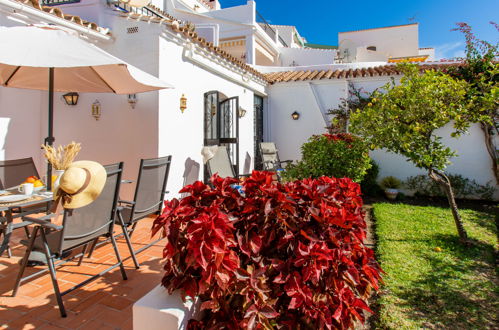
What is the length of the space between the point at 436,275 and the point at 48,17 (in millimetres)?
7621

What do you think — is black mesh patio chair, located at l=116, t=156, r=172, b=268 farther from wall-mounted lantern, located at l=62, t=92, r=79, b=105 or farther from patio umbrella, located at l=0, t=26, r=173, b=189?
wall-mounted lantern, located at l=62, t=92, r=79, b=105

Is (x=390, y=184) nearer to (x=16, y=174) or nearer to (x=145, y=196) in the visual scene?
(x=145, y=196)

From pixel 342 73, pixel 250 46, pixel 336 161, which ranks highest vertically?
pixel 250 46

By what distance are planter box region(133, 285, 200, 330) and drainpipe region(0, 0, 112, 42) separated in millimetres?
5725

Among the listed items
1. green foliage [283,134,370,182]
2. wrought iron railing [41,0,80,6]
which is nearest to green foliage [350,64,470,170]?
green foliage [283,134,370,182]

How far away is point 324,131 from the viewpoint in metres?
11.2

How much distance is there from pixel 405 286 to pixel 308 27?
29053 millimetres

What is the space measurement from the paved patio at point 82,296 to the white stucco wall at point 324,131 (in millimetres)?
8296

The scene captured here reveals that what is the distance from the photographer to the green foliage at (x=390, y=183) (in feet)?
31.2

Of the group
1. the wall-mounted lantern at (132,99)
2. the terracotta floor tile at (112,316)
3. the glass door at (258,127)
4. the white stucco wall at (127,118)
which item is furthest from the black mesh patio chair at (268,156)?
the terracotta floor tile at (112,316)

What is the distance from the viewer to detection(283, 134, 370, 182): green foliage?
7.11 metres

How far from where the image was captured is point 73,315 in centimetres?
286

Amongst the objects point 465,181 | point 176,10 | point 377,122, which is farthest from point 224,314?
point 176,10

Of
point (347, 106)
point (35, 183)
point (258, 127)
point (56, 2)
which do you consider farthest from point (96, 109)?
point (347, 106)
